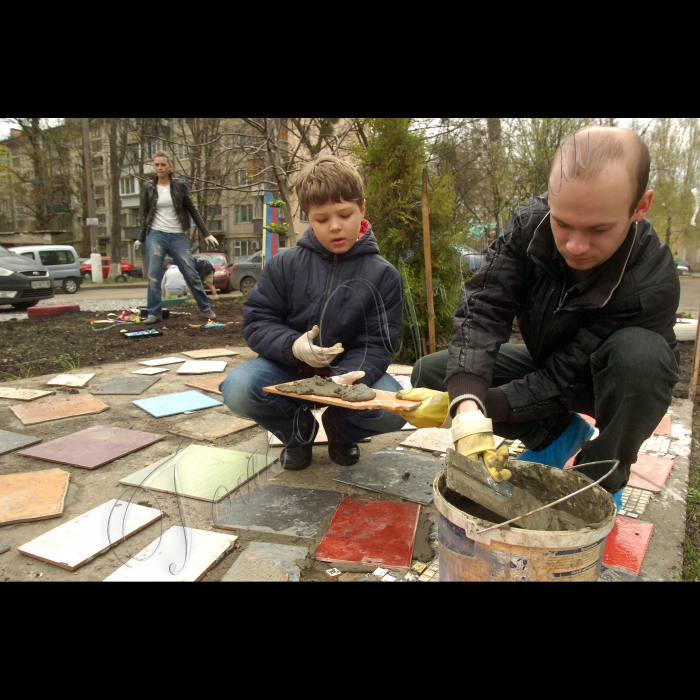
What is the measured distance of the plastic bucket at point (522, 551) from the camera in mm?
1138

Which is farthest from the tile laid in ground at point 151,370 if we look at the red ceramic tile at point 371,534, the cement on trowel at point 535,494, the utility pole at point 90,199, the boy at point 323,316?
the utility pole at point 90,199

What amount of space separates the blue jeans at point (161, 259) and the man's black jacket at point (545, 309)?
468cm

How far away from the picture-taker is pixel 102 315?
712 centimetres

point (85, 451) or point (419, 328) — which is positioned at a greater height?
point (419, 328)

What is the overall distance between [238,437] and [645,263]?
1.97m

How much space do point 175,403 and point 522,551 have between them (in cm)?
248

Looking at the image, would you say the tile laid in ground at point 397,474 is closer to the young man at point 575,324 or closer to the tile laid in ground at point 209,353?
the young man at point 575,324

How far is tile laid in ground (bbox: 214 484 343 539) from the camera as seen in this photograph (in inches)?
71.1

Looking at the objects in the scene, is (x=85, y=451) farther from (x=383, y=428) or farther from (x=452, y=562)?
(x=452, y=562)

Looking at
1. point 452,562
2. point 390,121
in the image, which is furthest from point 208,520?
point 390,121

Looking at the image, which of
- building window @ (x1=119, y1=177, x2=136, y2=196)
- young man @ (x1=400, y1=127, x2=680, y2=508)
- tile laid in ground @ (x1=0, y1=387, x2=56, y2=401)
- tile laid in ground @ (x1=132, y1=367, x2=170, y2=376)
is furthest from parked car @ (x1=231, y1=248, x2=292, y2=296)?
building window @ (x1=119, y1=177, x2=136, y2=196)

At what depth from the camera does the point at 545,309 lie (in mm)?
1796

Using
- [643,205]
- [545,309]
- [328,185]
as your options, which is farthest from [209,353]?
[643,205]

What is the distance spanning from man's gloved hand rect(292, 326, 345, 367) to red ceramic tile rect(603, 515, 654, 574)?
1146mm
